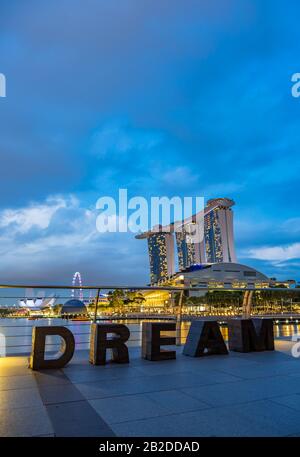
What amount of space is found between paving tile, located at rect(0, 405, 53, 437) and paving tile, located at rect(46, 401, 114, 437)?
0.26 ft

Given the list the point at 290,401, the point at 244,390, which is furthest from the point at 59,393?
the point at 290,401

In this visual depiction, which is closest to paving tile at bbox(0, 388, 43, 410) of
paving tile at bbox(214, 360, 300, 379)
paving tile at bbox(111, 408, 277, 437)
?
paving tile at bbox(111, 408, 277, 437)

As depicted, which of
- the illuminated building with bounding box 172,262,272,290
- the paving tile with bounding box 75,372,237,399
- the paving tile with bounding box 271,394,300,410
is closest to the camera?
the paving tile with bounding box 271,394,300,410

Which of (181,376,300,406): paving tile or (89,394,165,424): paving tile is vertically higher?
(89,394,165,424): paving tile

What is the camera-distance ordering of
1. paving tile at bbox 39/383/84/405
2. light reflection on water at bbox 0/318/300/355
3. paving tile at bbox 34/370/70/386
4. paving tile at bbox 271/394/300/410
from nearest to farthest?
paving tile at bbox 271/394/300/410 → paving tile at bbox 39/383/84/405 → paving tile at bbox 34/370/70/386 → light reflection on water at bbox 0/318/300/355

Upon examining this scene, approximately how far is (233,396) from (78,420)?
2.00m

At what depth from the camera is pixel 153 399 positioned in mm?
4281

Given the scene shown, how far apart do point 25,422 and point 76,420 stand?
1.61 feet

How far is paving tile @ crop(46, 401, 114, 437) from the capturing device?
10.3 feet

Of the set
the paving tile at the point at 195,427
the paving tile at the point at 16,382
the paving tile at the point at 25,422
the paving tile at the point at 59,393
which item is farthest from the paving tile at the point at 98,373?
the paving tile at the point at 195,427

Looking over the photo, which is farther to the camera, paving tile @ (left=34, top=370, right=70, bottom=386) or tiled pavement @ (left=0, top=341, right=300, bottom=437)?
paving tile @ (left=34, top=370, right=70, bottom=386)

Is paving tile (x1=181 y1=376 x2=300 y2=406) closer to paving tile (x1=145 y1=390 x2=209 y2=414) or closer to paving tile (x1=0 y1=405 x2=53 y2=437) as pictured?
paving tile (x1=145 y1=390 x2=209 y2=414)

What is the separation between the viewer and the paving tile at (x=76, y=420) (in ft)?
10.3

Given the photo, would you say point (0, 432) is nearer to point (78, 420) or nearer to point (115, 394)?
point (78, 420)
